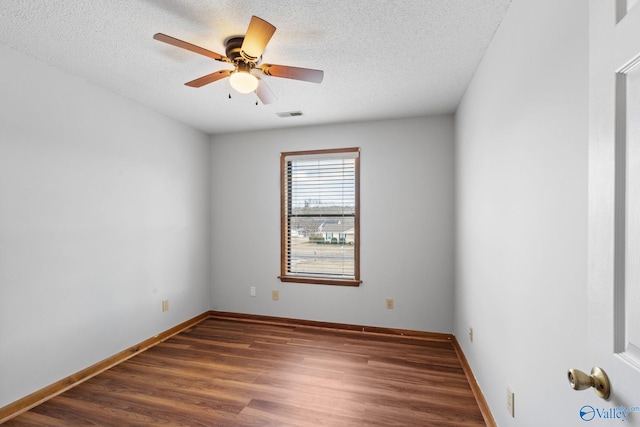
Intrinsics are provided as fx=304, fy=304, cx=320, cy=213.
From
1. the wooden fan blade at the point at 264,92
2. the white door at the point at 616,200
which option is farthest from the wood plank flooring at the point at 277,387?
the wooden fan blade at the point at 264,92

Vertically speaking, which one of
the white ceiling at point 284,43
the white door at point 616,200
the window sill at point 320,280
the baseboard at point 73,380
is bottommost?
the baseboard at point 73,380

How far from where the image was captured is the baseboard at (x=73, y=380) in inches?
80.0

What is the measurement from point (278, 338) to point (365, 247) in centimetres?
141

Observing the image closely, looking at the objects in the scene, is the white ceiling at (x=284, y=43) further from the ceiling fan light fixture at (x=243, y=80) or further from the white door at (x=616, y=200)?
the white door at (x=616, y=200)

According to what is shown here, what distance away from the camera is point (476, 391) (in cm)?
224

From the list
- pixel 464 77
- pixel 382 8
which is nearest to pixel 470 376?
pixel 464 77

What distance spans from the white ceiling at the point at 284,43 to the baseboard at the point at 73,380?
2395mm

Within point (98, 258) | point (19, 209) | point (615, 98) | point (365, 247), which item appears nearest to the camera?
point (615, 98)

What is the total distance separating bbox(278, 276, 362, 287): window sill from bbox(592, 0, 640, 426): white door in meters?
2.89

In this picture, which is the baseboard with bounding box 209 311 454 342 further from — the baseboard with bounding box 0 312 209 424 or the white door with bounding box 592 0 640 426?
the white door with bounding box 592 0 640 426

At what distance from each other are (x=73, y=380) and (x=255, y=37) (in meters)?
2.88

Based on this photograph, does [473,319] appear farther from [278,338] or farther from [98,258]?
[98,258]

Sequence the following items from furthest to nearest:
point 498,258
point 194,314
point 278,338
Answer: point 194,314 < point 278,338 < point 498,258

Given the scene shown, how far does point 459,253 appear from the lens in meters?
3.02
